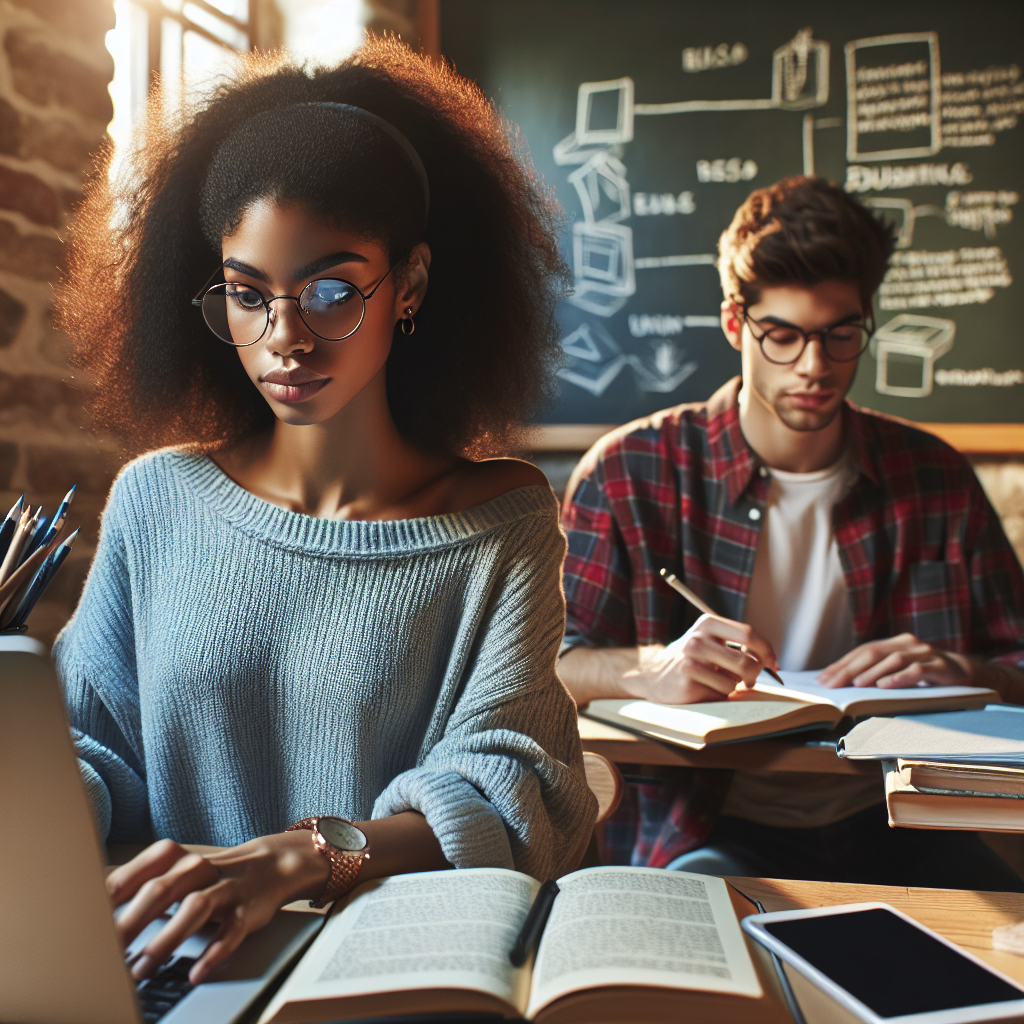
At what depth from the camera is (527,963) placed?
0.63 m

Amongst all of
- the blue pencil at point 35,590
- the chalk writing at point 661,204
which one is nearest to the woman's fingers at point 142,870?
the blue pencil at point 35,590

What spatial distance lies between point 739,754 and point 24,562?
0.93m

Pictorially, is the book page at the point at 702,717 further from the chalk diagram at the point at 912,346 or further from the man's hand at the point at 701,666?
the chalk diagram at the point at 912,346

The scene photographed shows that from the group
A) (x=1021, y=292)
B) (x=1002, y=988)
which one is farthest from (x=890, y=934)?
(x=1021, y=292)

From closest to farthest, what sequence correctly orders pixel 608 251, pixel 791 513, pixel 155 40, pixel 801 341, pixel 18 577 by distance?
pixel 18 577 → pixel 801 341 → pixel 791 513 → pixel 155 40 → pixel 608 251

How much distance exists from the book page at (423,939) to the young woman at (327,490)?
0.09 metres

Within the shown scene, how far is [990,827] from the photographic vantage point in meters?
0.96

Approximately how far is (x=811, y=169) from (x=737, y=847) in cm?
206

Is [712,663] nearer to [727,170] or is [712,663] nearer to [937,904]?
[937,904]

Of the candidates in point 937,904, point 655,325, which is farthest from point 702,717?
point 655,325

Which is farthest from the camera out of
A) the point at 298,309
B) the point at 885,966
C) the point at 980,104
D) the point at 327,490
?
the point at 980,104

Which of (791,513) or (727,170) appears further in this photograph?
(727,170)

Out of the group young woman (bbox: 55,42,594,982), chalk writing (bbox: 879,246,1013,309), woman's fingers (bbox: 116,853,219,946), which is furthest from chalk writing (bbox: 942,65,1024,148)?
woman's fingers (bbox: 116,853,219,946)

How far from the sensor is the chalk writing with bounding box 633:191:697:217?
9.73 ft
